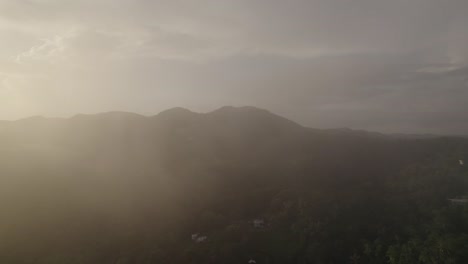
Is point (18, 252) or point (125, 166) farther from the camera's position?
point (125, 166)

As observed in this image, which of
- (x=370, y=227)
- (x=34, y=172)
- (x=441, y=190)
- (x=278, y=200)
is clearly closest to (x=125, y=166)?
(x=34, y=172)

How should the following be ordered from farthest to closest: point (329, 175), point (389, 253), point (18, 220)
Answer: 1. point (329, 175)
2. point (18, 220)
3. point (389, 253)

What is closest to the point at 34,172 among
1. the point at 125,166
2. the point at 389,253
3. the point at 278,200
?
the point at 125,166

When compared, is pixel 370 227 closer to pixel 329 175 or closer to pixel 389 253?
pixel 389 253

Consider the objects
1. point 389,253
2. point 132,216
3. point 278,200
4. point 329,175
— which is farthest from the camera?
point 329,175

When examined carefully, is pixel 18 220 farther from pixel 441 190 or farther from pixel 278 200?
pixel 441 190

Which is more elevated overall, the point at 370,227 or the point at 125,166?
the point at 125,166
